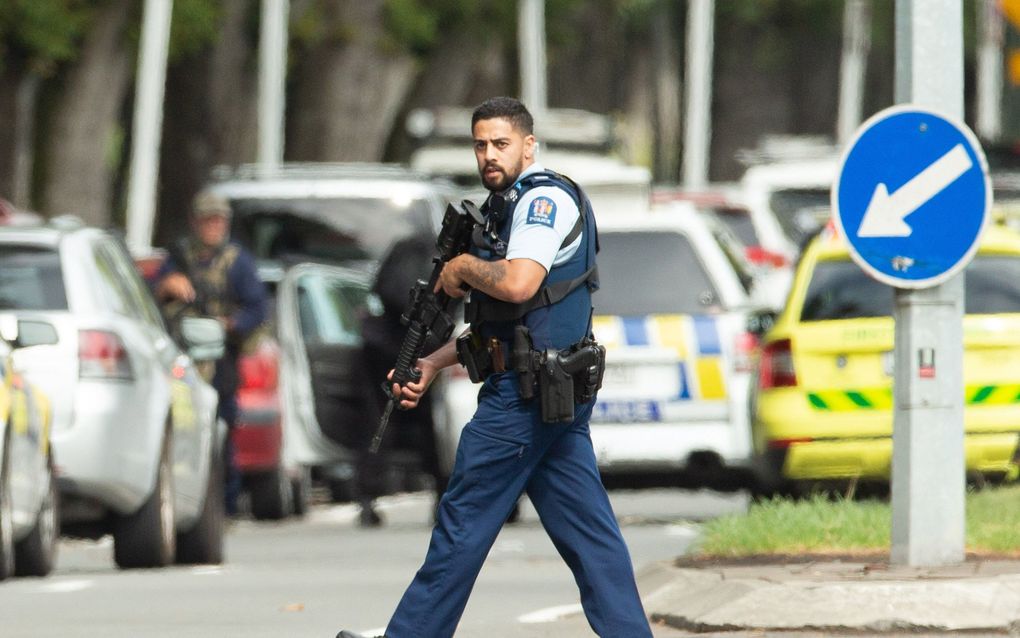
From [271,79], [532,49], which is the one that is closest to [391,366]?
[271,79]

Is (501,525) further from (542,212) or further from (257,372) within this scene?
(257,372)

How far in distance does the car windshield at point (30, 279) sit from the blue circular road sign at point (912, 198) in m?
3.75

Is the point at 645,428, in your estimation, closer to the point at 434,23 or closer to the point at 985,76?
the point at 434,23

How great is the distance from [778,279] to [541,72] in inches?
973

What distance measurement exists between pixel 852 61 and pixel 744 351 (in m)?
40.0

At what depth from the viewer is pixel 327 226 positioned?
2047 centimetres

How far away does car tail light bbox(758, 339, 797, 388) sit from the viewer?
1537cm

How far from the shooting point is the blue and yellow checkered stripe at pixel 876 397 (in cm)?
1491

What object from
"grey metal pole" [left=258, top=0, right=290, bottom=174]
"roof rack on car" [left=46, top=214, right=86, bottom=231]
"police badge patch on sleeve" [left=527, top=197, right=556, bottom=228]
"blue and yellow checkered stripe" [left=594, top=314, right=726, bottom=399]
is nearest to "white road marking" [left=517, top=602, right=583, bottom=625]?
"police badge patch on sleeve" [left=527, top=197, right=556, bottom=228]

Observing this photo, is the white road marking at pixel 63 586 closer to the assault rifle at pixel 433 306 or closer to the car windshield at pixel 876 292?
the assault rifle at pixel 433 306

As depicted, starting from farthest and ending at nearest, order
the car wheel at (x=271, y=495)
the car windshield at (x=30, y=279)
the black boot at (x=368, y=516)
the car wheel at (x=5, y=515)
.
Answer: the car wheel at (x=271, y=495) < the black boot at (x=368, y=516) < the car windshield at (x=30, y=279) < the car wheel at (x=5, y=515)

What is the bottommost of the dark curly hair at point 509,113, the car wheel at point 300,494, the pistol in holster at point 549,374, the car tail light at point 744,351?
the car wheel at point 300,494

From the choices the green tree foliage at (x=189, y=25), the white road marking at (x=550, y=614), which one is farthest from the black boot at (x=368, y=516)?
the green tree foliage at (x=189, y=25)

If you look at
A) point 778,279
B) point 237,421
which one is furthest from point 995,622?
point 778,279
